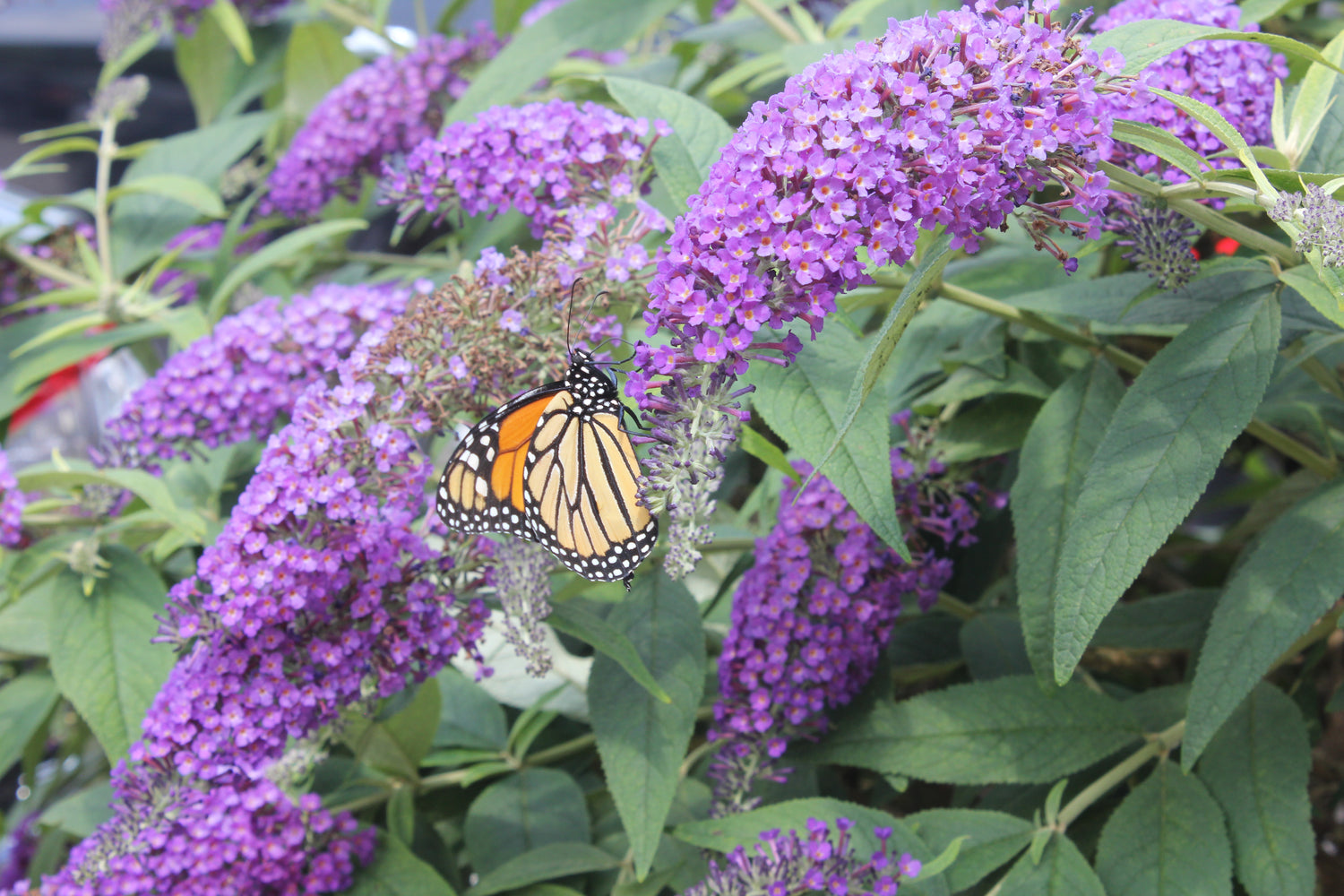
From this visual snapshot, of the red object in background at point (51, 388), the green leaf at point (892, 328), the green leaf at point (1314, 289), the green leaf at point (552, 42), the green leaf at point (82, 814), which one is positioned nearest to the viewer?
the green leaf at point (892, 328)

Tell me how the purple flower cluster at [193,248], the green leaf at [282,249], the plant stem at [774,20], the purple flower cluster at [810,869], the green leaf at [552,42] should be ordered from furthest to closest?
the purple flower cluster at [193,248], the plant stem at [774,20], the green leaf at [282,249], the green leaf at [552,42], the purple flower cluster at [810,869]

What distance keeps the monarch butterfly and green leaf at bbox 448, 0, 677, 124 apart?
87 cm

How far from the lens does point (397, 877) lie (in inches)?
72.8

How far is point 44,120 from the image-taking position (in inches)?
285

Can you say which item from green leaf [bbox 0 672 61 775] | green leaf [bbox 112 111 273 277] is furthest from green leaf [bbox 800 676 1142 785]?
green leaf [bbox 112 111 273 277]

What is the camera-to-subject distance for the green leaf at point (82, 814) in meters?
2.15

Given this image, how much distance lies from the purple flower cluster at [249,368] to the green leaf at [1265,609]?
146 centimetres

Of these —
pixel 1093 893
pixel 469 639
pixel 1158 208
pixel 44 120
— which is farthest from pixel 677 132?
pixel 44 120

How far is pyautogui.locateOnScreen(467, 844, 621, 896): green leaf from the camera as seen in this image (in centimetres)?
176

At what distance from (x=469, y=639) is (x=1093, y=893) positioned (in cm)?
99

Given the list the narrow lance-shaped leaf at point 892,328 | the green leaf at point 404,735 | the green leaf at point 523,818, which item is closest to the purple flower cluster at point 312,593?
the green leaf at point 404,735

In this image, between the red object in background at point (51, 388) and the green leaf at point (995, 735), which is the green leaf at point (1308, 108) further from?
the red object in background at point (51, 388)

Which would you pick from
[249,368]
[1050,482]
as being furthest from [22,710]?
[1050,482]

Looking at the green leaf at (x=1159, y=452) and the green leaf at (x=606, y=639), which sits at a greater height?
the green leaf at (x=1159, y=452)
